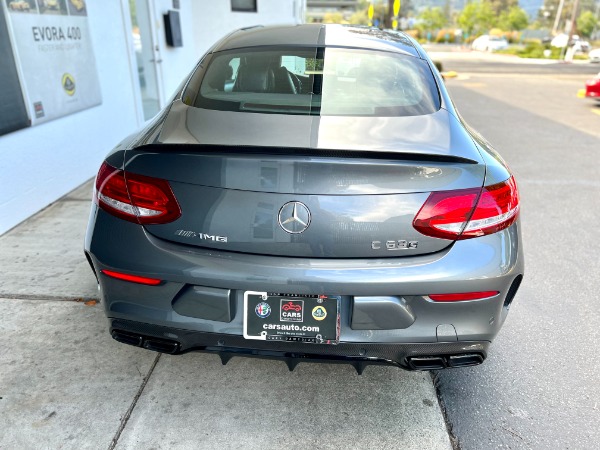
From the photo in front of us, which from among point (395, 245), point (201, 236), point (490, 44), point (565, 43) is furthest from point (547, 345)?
point (490, 44)

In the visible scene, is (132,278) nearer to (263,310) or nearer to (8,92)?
(263,310)

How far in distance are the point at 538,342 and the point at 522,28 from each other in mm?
77393

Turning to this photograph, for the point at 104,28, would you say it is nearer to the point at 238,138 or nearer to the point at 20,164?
the point at 20,164

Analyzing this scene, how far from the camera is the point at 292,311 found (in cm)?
178

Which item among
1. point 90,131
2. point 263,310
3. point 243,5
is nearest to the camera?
point 263,310

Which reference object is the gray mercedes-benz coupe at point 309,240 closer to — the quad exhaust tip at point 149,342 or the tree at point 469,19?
the quad exhaust tip at point 149,342

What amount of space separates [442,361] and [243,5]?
40.5 ft

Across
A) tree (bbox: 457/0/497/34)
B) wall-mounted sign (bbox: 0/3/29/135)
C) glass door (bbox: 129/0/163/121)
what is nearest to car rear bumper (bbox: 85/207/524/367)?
wall-mounted sign (bbox: 0/3/29/135)

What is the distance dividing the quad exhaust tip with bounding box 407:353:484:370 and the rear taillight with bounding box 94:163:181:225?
1085 millimetres

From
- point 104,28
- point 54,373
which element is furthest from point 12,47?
point 54,373

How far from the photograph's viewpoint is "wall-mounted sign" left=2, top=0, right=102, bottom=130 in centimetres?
405

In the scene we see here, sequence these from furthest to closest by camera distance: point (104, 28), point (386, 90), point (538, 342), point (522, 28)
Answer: point (522, 28) < point (104, 28) < point (538, 342) < point (386, 90)

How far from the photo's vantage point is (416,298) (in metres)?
1.76

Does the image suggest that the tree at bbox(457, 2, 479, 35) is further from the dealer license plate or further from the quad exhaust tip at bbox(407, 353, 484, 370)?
the dealer license plate
